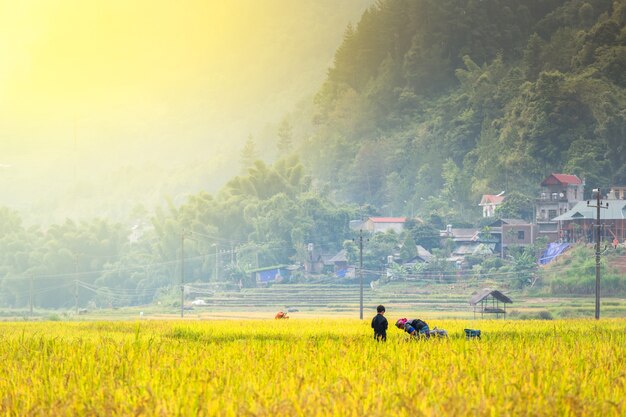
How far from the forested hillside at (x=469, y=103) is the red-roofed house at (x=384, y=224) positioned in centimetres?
497

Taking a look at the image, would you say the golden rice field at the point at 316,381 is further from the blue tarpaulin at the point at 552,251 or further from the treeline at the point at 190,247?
the treeline at the point at 190,247

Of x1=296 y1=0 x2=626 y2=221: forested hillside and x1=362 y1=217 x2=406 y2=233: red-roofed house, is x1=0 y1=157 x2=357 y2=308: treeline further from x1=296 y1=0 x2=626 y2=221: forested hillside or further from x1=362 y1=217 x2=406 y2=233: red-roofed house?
x1=296 y1=0 x2=626 y2=221: forested hillside

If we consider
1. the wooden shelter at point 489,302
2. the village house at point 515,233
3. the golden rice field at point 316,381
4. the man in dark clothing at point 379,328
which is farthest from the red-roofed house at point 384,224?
the golden rice field at point 316,381

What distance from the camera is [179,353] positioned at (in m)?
15.2

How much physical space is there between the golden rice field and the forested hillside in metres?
109

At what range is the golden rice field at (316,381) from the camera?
31.6ft

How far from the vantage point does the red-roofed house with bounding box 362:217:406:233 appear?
418 feet

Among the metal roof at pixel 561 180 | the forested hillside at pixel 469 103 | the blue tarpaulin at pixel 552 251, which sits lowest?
the blue tarpaulin at pixel 552 251

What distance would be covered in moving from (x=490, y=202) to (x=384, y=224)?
48.9ft

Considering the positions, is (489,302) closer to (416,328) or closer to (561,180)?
(561,180)

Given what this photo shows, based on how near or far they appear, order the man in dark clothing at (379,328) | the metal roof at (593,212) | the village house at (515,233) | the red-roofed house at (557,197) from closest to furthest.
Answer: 1. the man in dark clothing at (379,328)
2. the metal roof at (593,212)
3. the village house at (515,233)
4. the red-roofed house at (557,197)

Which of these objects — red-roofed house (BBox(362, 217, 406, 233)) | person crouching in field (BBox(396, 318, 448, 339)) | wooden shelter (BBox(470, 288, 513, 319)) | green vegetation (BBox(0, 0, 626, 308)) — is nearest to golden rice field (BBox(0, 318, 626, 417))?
person crouching in field (BBox(396, 318, 448, 339))

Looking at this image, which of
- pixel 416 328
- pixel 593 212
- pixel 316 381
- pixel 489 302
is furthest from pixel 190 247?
pixel 316 381

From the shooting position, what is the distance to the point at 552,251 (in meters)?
106
